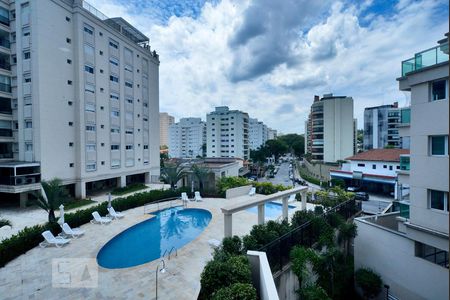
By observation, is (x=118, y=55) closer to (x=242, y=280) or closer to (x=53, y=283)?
(x=53, y=283)

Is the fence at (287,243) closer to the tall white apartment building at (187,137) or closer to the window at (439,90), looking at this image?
the window at (439,90)

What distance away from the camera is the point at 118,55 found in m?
29.2

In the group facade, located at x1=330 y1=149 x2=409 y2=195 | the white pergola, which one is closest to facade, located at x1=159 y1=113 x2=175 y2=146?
facade, located at x1=330 y1=149 x2=409 y2=195

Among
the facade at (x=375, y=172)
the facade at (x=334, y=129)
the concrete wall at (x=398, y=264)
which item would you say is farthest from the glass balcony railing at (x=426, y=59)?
the facade at (x=334, y=129)

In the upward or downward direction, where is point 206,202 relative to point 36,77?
downward

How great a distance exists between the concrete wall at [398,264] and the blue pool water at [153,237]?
1050 cm

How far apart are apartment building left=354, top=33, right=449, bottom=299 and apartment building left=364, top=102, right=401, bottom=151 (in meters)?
59.5

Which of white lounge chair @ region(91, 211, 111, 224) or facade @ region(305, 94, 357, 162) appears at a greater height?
facade @ region(305, 94, 357, 162)

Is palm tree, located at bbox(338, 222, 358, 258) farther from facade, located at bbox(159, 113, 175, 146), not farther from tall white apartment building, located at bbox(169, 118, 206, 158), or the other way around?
facade, located at bbox(159, 113, 175, 146)

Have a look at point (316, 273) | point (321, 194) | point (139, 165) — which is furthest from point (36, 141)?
point (321, 194)

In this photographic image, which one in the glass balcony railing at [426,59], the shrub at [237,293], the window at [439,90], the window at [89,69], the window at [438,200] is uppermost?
the window at [89,69]

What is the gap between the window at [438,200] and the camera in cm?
978

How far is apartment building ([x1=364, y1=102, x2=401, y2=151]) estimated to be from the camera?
204 ft

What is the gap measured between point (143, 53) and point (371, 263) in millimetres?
35085
